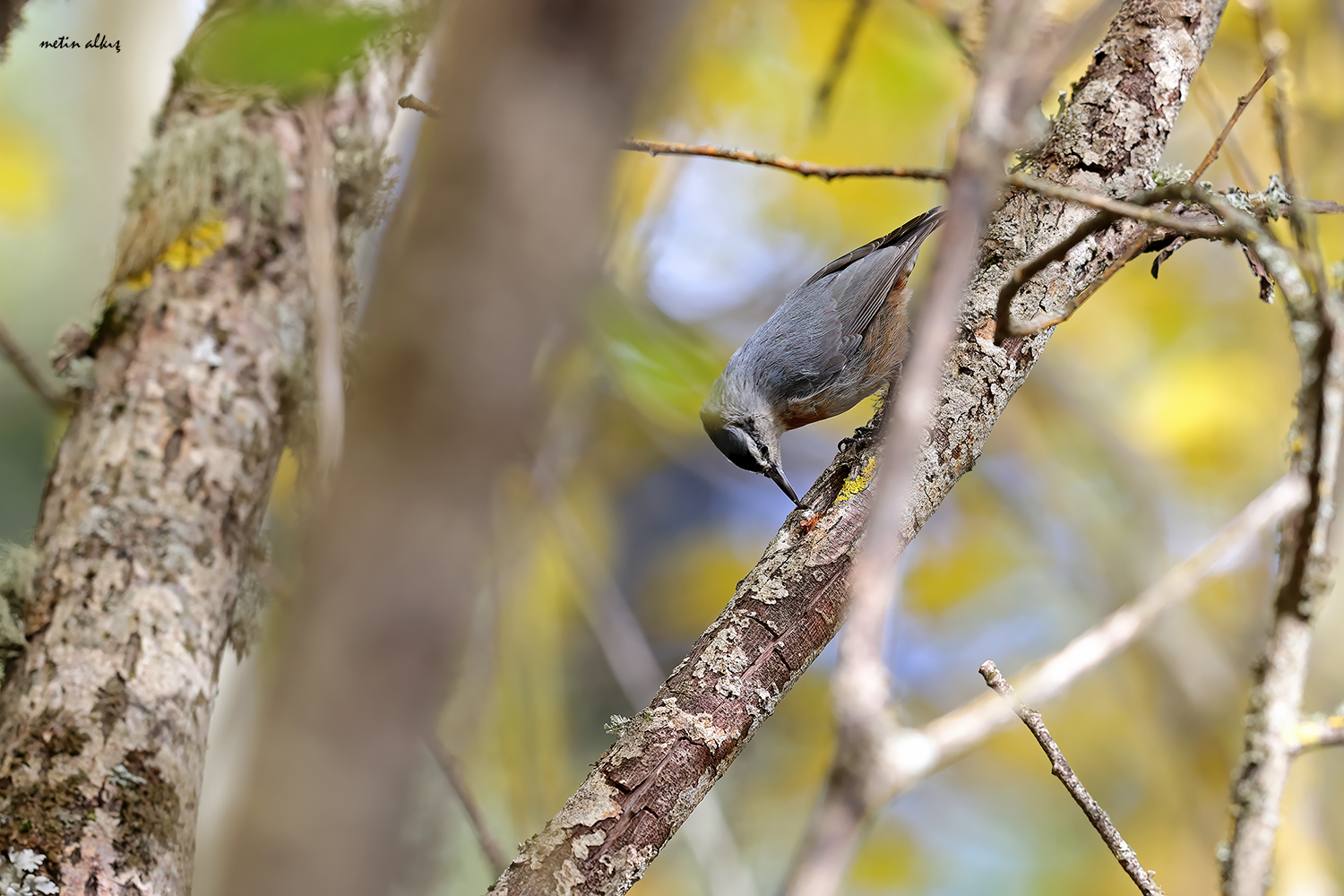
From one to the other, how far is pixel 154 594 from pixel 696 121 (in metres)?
3.23

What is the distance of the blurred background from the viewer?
4508 mm

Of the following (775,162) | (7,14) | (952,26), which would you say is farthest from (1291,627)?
(7,14)

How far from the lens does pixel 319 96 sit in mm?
2650

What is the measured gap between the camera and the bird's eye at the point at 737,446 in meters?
3.76

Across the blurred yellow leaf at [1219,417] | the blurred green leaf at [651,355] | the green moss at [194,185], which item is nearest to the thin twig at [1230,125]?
the blurred green leaf at [651,355]

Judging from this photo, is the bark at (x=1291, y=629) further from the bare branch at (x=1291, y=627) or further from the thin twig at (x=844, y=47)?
the thin twig at (x=844, y=47)

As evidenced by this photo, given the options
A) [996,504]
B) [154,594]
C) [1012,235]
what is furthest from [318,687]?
[996,504]

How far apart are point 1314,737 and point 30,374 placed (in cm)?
278

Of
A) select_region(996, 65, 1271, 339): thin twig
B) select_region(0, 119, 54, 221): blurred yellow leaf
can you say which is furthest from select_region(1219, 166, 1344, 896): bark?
select_region(0, 119, 54, 221): blurred yellow leaf

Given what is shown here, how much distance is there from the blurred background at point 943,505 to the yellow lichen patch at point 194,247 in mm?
644

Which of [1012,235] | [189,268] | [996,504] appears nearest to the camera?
[1012,235]

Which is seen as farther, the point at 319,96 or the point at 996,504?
the point at 996,504

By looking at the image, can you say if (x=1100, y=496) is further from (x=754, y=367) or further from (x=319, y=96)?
(x=319, y=96)

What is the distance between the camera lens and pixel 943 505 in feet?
23.4
